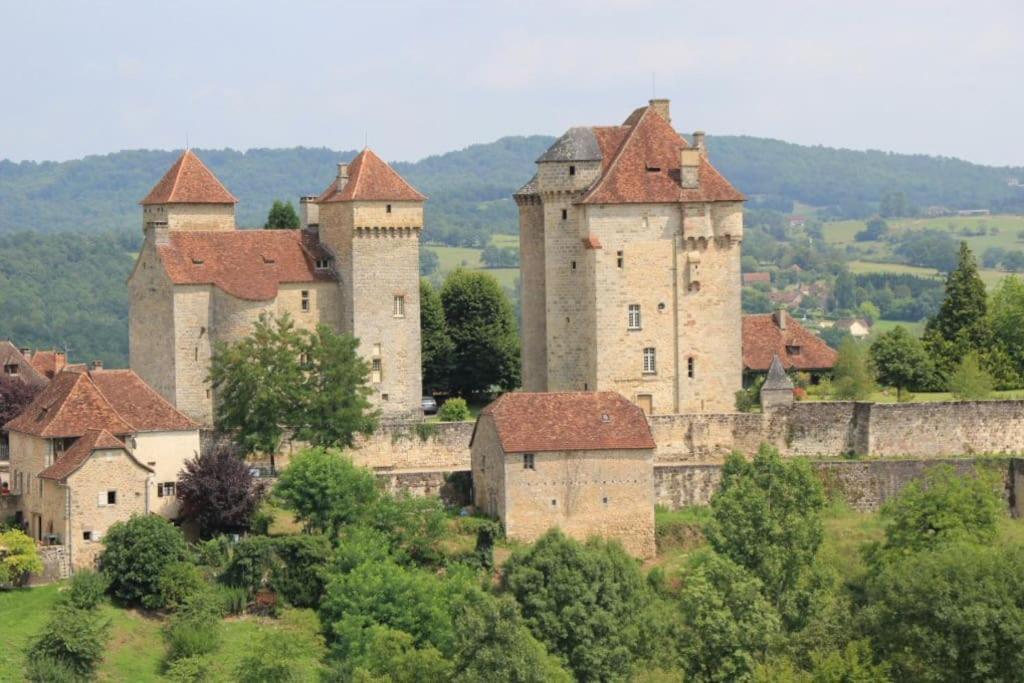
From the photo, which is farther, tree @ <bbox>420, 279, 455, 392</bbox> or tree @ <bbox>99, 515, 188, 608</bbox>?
tree @ <bbox>420, 279, 455, 392</bbox>

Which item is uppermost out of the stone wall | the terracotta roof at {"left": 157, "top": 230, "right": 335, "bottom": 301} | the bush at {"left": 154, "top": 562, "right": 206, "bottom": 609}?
the terracotta roof at {"left": 157, "top": 230, "right": 335, "bottom": 301}

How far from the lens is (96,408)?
199 ft

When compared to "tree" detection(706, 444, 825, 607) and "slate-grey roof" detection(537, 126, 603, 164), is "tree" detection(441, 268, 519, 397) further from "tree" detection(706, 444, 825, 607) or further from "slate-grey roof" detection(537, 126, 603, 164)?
"tree" detection(706, 444, 825, 607)

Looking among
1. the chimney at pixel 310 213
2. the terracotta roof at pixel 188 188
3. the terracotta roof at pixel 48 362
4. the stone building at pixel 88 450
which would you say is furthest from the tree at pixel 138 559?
the terracotta roof at pixel 48 362

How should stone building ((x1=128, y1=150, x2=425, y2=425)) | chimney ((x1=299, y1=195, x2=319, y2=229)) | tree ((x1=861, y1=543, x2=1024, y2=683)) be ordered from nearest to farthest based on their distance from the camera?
1. tree ((x1=861, y1=543, x2=1024, y2=683))
2. stone building ((x1=128, y1=150, x2=425, y2=425))
3. chimney ((x1=299, y1=195, x2=319, y2=229))

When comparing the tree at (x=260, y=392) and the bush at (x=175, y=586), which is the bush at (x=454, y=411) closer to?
the tree at (x=260, y=392)

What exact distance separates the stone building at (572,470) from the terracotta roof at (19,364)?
21.5 meters

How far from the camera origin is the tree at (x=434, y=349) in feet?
259

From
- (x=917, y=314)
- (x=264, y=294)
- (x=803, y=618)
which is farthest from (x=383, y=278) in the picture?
(x=917, y=314)

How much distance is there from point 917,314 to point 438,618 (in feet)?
471

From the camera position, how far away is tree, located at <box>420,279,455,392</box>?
79000mm

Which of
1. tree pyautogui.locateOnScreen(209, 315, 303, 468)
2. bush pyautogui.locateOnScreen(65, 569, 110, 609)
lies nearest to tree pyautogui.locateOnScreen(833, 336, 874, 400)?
tree pyautogui.locateOnScreen(209, 315, 303, 468)

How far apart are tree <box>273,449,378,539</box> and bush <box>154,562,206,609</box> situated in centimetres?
438

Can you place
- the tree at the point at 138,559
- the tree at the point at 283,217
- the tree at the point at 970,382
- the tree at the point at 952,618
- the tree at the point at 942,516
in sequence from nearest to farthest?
the tree at the point at 952,618 < the tree at the point at 138,559 < the tree at the point at 942,516 < the tree at the point at 970,382 < the tree at the point at 283,217
